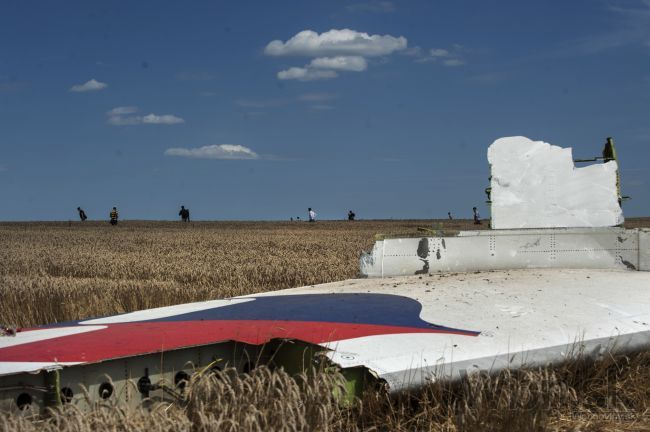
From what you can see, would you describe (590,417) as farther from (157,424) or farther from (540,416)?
(157,424)

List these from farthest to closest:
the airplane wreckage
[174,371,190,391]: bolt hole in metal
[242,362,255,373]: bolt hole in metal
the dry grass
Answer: [242,362,255,373]: bolt hole in metal
[174,371,190,391]: bolt hole in metal
the airplane wreckage
the dry grass

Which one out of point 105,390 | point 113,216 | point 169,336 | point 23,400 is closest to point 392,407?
point 169,336

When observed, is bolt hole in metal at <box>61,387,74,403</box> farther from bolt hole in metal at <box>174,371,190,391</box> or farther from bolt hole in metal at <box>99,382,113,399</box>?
bolt hole in metal at <box>174,371,190,391</box>

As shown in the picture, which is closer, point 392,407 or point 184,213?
point 392,407

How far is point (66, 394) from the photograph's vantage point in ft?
14.8

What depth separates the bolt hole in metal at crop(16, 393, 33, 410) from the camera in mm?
4418

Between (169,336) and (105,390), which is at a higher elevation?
(169,336)

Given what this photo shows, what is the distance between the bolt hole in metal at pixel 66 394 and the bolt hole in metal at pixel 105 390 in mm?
187

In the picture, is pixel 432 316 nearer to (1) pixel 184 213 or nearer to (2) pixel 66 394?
(2) pixel 66 394

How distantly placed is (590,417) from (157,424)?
3382mm

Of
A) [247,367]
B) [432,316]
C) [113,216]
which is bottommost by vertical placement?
[247,367]

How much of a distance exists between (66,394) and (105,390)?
247 millimetres

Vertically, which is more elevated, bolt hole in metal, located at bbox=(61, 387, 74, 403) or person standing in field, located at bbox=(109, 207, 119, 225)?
person standing in field, located at bbox=(109, 207, 119, 225)

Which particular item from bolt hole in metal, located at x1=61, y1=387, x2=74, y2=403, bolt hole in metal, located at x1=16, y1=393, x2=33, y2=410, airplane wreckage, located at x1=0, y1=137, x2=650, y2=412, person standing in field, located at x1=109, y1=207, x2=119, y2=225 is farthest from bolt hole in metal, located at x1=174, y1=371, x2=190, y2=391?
person standing in field, located at x1=109, y1=207, x2=119, y2=225
